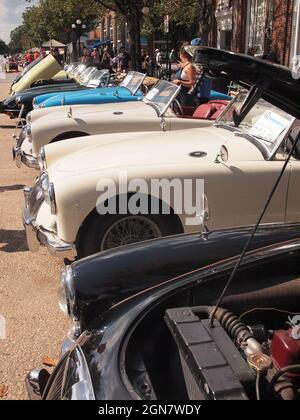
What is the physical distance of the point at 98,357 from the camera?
73.0 inches

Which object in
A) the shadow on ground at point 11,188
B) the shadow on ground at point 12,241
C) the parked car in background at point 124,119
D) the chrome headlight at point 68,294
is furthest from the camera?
the shadow on ground at point 11,188

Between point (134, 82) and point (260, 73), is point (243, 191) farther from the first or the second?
point (134, 82)

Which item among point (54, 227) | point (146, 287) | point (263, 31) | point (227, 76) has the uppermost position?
point (263, 31)

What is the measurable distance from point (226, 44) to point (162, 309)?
23.6 metres

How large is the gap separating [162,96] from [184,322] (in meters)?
5.30

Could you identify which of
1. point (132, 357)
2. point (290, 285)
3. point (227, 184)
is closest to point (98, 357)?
point (132, 357)

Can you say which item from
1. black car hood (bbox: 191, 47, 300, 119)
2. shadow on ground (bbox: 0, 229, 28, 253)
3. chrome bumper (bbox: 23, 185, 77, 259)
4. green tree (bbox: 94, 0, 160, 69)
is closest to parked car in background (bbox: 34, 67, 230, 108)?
shadow on ground (bbox: 0, 229, 28, 253)

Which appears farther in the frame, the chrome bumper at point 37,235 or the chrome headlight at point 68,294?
the chrome bumper at point 37,235

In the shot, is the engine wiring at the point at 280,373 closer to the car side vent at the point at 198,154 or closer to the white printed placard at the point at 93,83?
the car side vent at the point at 198,154

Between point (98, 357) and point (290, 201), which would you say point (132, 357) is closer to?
point (98, 357)

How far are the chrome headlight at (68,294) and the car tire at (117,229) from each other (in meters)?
1.50

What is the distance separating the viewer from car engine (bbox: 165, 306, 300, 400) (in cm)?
162

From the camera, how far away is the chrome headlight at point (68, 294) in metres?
2.44

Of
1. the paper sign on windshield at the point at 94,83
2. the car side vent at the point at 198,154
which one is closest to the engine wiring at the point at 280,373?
the car side vent at the point at 198,154
